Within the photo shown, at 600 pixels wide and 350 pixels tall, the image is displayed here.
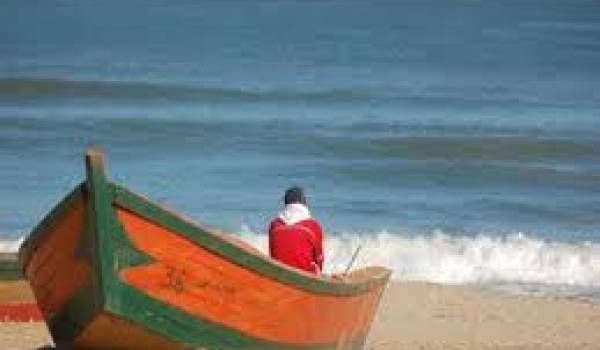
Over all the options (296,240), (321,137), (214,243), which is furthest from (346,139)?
(214,243)

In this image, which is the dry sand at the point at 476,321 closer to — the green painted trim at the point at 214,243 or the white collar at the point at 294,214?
the white collar at the point at 294,214

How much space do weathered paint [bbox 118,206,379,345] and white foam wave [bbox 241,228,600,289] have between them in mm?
8673

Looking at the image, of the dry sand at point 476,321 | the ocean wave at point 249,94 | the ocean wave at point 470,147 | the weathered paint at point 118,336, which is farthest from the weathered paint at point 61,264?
the ocean wave at point 249,94

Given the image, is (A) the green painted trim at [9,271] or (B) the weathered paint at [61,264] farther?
(A) the green painted trim at [9,271]

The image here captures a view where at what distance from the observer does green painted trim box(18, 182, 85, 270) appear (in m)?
10.5

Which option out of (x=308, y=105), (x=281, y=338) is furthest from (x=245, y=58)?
(x=281, y=338)

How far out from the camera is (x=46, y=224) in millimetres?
10914

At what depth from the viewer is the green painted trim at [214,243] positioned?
10336 millimetres

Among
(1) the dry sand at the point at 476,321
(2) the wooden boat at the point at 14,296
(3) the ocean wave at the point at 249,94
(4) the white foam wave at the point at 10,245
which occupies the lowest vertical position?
(1) the dry sand at the point at 476,321

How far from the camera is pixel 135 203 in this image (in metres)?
10.3

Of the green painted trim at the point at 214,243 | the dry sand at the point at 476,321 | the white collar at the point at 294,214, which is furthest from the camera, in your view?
the dry sand at the point at 476,321

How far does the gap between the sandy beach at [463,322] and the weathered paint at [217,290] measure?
301 centimetres

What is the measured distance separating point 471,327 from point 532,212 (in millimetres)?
10364

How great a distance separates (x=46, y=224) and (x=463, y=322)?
6417 millimetres
